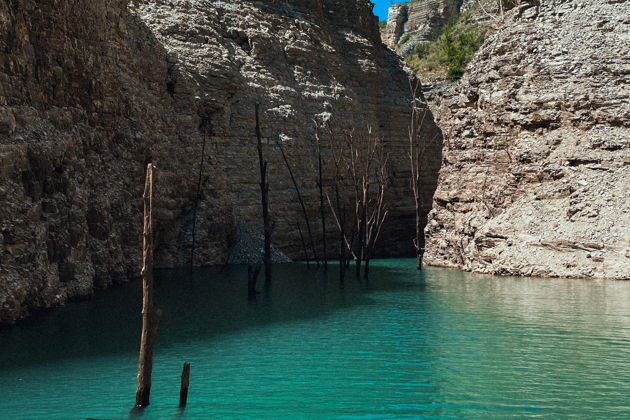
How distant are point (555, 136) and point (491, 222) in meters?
4.19

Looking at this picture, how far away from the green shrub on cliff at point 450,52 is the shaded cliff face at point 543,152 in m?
22.3

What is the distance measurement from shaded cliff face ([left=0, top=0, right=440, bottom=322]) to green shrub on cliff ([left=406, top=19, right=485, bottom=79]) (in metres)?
8.01

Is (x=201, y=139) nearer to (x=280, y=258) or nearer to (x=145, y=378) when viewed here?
(x=280, y=258)

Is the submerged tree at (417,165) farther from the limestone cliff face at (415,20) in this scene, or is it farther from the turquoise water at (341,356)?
the limestone cliff face at (415,20)

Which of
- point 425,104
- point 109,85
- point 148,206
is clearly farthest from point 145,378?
point 425,104

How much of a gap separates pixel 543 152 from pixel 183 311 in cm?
1686

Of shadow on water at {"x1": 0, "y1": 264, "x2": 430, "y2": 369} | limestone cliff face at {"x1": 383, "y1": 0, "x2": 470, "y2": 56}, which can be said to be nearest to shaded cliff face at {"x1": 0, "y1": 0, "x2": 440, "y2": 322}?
shadow on water at {"x1": 0, "y1": 264, "x2": 430, "y2": 369}

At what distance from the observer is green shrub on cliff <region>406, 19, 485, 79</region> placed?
192 ft

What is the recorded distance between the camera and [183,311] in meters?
20.8

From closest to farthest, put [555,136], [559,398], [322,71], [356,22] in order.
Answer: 1. [559,398]
2. [555,136]
3. [322,71]
4. [356,22]

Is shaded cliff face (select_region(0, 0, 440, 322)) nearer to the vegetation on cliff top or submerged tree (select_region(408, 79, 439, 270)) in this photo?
submerged tree (select_region(408, 79, 439, 270))

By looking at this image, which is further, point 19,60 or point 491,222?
point 491,222

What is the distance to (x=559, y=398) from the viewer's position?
11.1m

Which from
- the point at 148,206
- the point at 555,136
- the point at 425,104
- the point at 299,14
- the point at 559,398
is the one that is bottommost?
the point at 559,398
